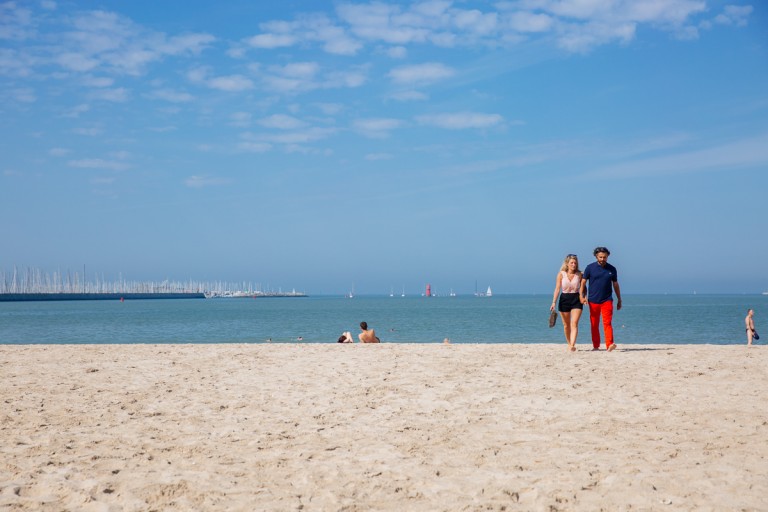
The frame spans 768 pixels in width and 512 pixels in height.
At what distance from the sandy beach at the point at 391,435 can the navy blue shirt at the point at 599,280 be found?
1.34 m

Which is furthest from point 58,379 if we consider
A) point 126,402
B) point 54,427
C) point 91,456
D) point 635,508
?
point 635,508

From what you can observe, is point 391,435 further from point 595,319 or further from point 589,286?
point 595,319

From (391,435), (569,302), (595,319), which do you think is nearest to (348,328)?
(595,319)

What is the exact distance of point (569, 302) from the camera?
522 inches

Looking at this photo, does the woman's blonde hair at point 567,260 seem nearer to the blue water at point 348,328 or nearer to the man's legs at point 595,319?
the man's legs at point 595,319

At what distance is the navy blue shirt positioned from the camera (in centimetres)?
1307

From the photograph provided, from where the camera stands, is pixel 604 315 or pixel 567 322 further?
pixel 567 322

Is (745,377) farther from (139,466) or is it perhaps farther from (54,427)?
(54,427)

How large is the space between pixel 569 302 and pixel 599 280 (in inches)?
28.8

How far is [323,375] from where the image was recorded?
1081 centimetres

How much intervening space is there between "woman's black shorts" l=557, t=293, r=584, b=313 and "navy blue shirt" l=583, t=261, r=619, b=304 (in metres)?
0.25

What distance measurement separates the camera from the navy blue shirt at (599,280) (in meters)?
13.1

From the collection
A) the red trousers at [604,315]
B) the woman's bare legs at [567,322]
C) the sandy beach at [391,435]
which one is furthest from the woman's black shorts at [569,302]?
the sandy beach at [391,435]

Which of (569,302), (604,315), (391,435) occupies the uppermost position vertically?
(569,302)
